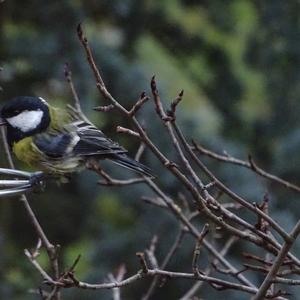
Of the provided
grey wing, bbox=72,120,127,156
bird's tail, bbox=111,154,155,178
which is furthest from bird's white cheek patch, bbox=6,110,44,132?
bird's tail, bbox=111,154,155,178

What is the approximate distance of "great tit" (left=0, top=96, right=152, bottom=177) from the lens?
2.45 meters

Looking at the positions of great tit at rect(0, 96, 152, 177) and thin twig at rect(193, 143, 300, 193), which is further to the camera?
great tit at rect(0, 96, 152, 177)

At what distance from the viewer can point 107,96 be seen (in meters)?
1.48

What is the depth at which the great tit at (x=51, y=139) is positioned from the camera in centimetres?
245

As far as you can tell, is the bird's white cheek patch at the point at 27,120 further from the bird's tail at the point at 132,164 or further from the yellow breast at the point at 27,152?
the bird's tail at the point at 132,164

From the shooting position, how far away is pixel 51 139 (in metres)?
2.55

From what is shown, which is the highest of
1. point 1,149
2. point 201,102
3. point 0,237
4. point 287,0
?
point 287,0

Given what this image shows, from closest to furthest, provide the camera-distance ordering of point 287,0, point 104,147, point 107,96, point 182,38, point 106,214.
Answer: point 107,96 → point 104,147 → point 287,0 → point 106,214 → point 182,38

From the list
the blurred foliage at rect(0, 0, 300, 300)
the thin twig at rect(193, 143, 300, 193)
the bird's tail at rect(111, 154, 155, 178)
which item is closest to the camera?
the thin twig at rect(193, 143, 300, 193)

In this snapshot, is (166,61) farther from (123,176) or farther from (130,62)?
(123,176)

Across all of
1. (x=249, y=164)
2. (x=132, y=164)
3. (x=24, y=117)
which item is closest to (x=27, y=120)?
(x=24, y=117)

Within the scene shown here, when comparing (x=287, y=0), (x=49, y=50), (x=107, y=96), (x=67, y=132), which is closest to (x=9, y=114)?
(x=67, y=132)

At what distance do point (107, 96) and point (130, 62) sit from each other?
1.91 m

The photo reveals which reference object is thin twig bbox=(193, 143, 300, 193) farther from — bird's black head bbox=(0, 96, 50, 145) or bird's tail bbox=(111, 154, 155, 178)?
bird's black head bbox=(0, 96, 50, 145)
